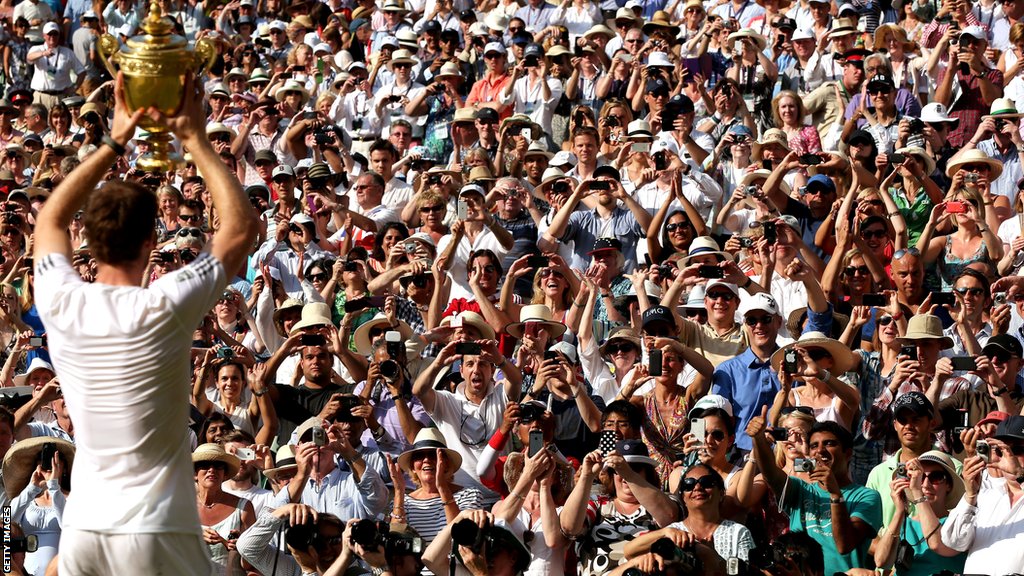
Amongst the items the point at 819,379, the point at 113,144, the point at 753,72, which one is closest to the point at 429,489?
the point at 819,379

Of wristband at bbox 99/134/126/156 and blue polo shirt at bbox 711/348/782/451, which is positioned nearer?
wristband at bbox 99/134/126/156

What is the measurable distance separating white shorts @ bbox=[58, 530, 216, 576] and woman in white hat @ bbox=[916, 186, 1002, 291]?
7473 mm

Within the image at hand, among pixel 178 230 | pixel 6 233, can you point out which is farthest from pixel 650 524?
pixel 6 233

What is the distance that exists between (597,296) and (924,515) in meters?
3.70

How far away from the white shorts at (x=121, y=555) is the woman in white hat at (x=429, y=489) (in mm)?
4090

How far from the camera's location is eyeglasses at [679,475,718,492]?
838 centimetres

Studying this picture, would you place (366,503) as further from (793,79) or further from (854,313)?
(793,79)

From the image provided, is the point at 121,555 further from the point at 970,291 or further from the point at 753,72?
the point at 753,72

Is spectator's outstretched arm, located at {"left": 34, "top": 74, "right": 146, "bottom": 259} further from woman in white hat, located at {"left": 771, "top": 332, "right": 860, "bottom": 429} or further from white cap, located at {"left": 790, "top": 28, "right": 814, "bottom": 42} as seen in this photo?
white cap, located at {"left": 790, "top": 28, "right": 814, "bottom": 42}

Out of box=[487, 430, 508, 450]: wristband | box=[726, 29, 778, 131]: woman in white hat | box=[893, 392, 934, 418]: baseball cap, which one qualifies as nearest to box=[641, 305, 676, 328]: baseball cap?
box=[487, 430, 508, 450]: wristband

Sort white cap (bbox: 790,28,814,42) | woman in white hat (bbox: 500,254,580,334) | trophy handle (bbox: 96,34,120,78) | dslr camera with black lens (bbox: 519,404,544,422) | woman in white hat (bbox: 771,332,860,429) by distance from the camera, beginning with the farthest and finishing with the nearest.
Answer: white cap (bbox: 790,28,814,42), woman in white hat (bbox: 500,254,580,334), woman in white hat (bbox: 771,332,860,429), dslr camera with black lens (bbox: 519,404,544,422), trophy handle (bbox: 96,34,120,78)

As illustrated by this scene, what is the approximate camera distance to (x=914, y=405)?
30.1 feet

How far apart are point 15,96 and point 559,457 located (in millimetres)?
11022

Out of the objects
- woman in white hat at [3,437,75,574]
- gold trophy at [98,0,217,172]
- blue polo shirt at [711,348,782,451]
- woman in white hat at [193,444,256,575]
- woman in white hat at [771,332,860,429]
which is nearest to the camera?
gold trophy at [98,0,217,172]
